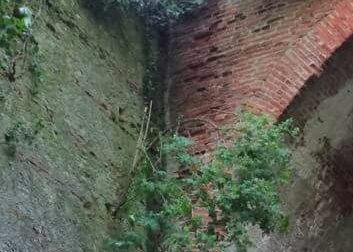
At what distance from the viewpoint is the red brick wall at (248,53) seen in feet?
15.4

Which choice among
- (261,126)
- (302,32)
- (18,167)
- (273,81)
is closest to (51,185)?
(18,167)

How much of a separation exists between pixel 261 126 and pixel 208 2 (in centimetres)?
174

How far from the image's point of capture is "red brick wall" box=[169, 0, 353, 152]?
4703 mm

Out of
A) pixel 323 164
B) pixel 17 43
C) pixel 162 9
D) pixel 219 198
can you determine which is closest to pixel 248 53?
pixel 162 9

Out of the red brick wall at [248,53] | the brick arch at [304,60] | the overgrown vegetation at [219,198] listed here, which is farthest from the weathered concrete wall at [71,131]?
the brick arch at [304,60]

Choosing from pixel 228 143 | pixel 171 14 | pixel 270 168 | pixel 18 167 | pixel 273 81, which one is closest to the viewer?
pixel 18 167

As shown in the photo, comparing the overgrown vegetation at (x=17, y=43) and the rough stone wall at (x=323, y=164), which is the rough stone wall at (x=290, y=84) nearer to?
the rough stone wall at (x=323, y=164)

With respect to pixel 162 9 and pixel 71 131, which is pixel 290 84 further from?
pixel 71 131

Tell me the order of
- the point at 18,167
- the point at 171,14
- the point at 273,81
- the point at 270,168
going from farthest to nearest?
the point at 171,14, the point at 273,81, the point at 270,168, the point at 18,167

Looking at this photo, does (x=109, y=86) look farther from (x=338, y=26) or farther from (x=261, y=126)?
(x=338, y=26)

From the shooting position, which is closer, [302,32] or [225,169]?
[225,169]

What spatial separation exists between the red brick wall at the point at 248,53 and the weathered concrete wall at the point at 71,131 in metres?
0.39

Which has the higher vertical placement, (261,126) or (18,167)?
(261,126)

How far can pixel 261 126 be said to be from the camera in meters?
3.96
